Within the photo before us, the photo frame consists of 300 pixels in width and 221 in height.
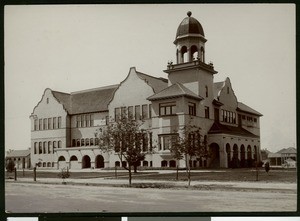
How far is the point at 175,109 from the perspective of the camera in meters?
11.0

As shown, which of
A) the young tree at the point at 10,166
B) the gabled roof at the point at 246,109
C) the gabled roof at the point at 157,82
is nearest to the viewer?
the young tree at the point at 10,166

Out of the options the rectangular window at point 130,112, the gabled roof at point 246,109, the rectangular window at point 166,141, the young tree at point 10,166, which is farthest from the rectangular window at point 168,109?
the young tree at point 10,166

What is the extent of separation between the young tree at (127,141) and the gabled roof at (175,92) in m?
0.71

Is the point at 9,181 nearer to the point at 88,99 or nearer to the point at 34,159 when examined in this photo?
the point at 34,159

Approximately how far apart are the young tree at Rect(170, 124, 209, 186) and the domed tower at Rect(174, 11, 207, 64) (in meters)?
1.39

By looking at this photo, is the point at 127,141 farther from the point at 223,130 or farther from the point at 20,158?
the point at 20,158

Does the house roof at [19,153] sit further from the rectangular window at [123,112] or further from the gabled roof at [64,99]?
the rectangular window at [123,112]

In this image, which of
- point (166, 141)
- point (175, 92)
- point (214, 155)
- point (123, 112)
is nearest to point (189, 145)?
point (166, 141)

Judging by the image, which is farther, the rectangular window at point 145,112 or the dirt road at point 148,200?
the rectangular window at point 145,112

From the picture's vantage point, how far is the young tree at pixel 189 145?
10922mm

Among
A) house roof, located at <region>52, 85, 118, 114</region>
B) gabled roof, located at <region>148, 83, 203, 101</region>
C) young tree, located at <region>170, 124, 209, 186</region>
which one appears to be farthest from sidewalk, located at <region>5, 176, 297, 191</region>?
gabled roof, located at <region>148, 83, 203, 101</region>

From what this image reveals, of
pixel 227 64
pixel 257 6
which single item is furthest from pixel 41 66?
pixel 257 6

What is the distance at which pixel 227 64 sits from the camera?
10789 mm

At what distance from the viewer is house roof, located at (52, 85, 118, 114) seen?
1114 centimetres
